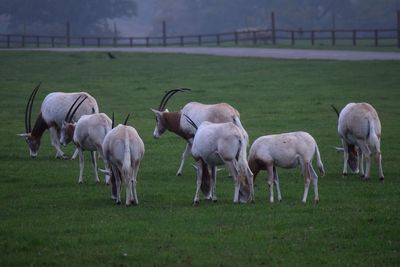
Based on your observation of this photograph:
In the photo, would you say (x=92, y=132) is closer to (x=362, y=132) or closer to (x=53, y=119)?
(x=53, y=119)

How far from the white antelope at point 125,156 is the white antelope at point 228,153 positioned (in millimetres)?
1000

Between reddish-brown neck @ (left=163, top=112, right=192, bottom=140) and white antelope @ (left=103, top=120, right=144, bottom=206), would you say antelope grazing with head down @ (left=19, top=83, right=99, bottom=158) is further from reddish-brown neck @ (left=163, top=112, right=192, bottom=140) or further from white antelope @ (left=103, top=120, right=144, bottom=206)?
white antelope @ (left=103, top=120, right=144, bottom=206)

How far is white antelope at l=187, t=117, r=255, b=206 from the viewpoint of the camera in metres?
14.3

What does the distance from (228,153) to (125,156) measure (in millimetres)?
1633

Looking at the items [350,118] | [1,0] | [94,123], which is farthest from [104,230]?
[1,0]

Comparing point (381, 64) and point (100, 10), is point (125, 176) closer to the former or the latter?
point (381, 64)

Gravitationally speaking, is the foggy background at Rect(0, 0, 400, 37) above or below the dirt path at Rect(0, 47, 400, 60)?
above

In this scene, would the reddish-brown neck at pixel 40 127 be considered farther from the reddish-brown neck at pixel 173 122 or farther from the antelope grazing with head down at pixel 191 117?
the reddish-brown neck at pixel 173 122

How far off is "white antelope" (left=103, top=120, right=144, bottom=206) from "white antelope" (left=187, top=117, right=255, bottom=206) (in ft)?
3.28

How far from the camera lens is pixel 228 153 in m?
14.3

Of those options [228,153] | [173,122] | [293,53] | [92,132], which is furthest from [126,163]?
[293,53]

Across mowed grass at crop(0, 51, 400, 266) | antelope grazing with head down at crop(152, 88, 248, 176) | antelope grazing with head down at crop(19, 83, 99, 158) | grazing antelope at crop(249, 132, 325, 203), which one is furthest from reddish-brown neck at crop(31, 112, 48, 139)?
grazing antelope at crop(249, 132, 325, 203)

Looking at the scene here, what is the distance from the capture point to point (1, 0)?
89.8m

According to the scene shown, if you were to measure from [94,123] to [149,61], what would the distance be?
108 ft
